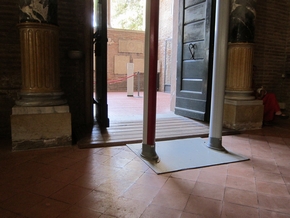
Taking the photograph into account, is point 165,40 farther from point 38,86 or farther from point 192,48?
point 38,86

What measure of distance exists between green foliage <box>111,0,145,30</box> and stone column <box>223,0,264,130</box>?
403 inches

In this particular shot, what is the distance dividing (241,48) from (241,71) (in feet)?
1.13

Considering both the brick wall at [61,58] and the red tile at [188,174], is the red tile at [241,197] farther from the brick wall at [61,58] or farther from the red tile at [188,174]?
the brick wall at [61,58]

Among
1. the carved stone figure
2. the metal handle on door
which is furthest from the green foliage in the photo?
the carved stone figure

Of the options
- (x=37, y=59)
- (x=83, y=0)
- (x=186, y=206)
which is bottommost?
(x=186, y=206)

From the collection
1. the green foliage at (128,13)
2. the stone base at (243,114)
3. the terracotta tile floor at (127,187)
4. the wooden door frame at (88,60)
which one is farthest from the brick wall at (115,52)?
the terracotta tile floor at (127,187)

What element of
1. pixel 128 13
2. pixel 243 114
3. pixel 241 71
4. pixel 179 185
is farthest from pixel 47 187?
pixel 128 13

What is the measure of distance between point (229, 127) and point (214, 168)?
64.3 inches

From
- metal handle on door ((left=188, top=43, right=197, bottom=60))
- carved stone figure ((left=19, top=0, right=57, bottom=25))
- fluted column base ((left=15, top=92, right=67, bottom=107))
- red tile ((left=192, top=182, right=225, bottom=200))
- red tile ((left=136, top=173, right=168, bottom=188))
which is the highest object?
carved stone figure ((left=19, top=0, right=57, bottom=25))

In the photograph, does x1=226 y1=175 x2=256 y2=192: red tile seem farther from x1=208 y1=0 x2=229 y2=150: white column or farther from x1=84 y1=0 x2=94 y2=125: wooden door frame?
x1=84 y1=0 x2=94 y2=125: wooden door frame

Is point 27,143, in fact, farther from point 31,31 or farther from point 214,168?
point 214,168

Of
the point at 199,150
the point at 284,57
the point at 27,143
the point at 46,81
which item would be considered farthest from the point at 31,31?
the point at 284,57

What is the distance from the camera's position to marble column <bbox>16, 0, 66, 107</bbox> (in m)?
2.48

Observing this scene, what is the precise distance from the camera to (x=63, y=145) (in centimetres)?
271
